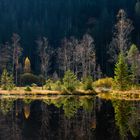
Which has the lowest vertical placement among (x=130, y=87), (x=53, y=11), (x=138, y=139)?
(x=138, y=139)

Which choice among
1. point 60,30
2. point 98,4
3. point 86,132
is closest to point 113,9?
point 98,4

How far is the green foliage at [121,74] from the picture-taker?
199 ft

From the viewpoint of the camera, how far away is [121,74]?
61094 mm

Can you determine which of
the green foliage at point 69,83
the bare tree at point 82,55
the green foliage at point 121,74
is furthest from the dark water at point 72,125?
the bare tree at point 82,55

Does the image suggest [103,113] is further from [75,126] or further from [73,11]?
[73,11]

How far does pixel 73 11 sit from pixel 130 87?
11186cm

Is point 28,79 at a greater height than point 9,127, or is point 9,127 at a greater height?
point 28,79

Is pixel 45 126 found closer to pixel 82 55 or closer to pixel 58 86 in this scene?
pixel 58 86

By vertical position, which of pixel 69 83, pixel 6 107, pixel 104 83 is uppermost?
pixel 104 83

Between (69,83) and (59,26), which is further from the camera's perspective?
(59,26)

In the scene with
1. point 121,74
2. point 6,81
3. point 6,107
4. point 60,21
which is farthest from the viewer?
point 60,21

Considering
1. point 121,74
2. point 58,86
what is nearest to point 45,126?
point 121,74

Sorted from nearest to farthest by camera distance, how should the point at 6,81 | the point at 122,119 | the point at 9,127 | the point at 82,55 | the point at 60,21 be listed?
1. the point at 9,127
2. the point at 122,119
3. the point at 6,81
4. the point at 82,55
5. the point at 60,21

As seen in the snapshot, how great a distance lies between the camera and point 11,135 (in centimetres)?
2406
